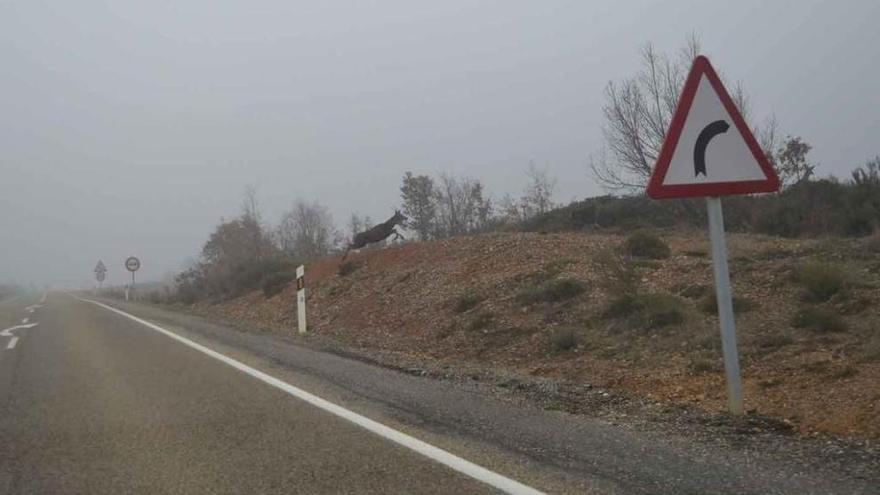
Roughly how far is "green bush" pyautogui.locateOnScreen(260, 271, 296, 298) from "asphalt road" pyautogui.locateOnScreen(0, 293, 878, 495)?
16.1 meters

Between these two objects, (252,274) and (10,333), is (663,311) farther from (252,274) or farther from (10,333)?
(252,274)

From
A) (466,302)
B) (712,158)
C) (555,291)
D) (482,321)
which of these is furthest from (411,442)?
(466,302)

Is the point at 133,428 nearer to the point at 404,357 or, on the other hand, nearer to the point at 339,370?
the point at 339,370

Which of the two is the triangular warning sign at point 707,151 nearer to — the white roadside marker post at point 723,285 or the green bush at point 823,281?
the white roadside marker post at point 723,285

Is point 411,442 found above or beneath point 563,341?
beneath

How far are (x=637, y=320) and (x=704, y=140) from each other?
18.4ft

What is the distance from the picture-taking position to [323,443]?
17.7ft

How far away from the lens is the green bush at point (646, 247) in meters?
14.6

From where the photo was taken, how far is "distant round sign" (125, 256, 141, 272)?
43312 millimetres

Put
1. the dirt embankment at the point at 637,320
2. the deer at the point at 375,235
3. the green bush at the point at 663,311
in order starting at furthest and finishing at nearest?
1. the deer at the point at 375,235
2. the green bush at the point at 663,311
3. the dirt embankment at the point at 637,320

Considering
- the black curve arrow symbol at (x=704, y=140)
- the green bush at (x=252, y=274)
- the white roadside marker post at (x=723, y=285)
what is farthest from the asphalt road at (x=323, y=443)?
the green bush at (x=252, y=274)

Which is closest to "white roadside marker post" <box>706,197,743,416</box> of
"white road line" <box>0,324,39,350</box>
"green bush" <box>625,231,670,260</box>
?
"green bush" <box>625,231,670,260</box>

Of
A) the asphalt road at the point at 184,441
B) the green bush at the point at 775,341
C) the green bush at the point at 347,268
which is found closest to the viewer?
the asphalt road at the point at 184,441

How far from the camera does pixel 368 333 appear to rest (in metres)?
15.6
